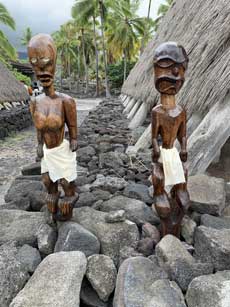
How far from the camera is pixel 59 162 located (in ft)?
5.71

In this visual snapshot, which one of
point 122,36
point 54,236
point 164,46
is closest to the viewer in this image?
point 164,46

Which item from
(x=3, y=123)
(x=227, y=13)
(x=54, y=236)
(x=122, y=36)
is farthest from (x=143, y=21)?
(x=54, y=236)

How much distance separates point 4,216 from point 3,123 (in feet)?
23.0

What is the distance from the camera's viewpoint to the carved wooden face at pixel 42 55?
60.6 inches

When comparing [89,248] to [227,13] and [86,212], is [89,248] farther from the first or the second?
[227,13]

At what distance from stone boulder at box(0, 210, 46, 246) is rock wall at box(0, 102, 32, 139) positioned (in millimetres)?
6676

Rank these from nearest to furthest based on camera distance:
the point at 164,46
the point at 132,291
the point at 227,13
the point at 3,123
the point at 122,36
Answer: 1. the point at 132,291
2. the point at 164,46
3. the point at 227,13
4. the point at 3,123
5. the point at 122,36

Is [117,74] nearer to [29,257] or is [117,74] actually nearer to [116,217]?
[116,217]

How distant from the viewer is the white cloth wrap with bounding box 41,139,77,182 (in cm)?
173

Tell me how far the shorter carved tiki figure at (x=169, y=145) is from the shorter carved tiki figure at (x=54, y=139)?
52 cm

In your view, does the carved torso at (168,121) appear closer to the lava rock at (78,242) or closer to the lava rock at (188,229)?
the lava rock at (188,229)

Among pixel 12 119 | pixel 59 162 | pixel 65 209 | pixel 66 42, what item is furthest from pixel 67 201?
pixel 66 42

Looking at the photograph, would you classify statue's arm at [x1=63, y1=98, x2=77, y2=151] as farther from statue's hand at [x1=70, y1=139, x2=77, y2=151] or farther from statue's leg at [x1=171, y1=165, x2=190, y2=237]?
statue's leg at [x1=171, y1=165, x2=190, y2=237]

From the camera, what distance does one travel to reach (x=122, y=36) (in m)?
27.1
